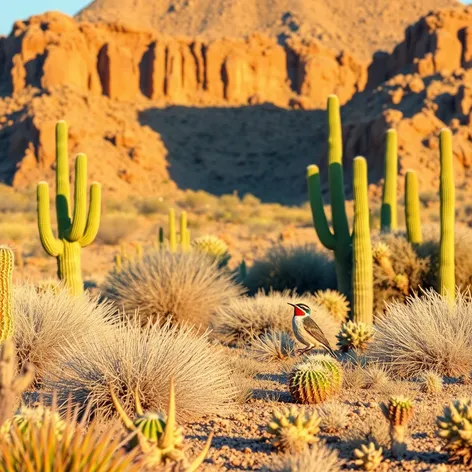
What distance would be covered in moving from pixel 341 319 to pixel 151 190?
122 feet

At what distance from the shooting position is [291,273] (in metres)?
13.9

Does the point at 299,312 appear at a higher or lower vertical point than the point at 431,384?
higher

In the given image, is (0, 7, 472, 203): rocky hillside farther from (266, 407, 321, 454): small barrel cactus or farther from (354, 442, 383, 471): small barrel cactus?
(354, 442, 383, 471): small barrel cactus

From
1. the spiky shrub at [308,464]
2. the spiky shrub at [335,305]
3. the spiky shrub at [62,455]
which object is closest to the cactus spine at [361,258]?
the spiky shrub at [335,305]

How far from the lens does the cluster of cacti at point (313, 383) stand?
6.49 m

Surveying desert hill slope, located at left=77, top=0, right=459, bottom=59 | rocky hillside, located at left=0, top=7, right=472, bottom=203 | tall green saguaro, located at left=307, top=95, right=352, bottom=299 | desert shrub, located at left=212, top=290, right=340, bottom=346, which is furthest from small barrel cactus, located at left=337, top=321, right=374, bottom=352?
desert hill slope, located at left=77, top=0, right=459, bottom=59

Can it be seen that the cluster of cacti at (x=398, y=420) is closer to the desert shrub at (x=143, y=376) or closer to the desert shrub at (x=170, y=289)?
the desert shrub at (x=143, y=376)

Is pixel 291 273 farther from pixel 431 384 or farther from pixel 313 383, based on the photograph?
pixel 313 383

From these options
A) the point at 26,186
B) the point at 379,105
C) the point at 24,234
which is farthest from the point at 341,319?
the point at 379,105

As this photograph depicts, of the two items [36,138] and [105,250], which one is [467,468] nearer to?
[105,250]

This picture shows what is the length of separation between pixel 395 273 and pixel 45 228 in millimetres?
5238

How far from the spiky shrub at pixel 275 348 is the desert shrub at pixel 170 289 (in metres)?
1.87

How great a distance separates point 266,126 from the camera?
6119 cm

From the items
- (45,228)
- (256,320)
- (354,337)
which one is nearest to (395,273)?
(256,320)
